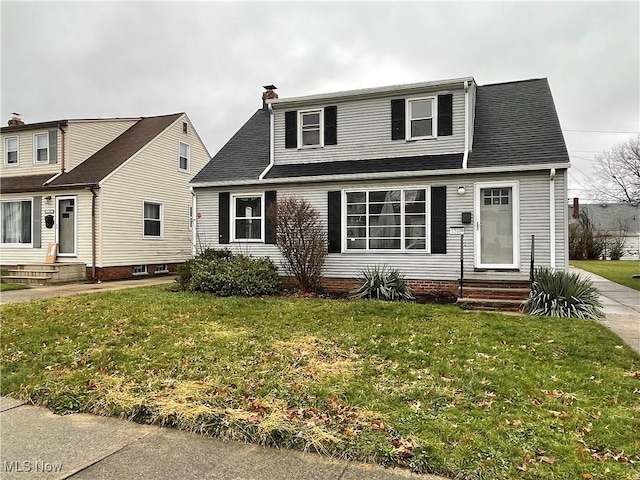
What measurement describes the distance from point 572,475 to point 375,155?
1019cm

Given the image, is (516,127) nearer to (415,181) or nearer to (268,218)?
(415,181)

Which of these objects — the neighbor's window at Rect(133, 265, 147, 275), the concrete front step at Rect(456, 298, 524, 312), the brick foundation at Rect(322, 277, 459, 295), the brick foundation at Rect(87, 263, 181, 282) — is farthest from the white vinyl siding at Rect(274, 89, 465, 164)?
the neighbor's window at Rect(133, 265, 147, 275)

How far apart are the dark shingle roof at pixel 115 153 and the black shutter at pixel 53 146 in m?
0.99

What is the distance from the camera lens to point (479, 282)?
33.9 ft

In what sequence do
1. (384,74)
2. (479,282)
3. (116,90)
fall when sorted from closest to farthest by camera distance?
(479,282) < (384,74) < (116,90)

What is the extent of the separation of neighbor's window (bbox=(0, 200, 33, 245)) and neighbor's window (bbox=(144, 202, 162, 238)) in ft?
12.6

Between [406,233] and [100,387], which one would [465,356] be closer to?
[100,387]

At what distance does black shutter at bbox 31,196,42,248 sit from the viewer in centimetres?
1555

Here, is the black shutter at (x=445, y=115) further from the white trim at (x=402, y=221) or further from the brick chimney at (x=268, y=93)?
the brick chimney at (x=268, y=93)

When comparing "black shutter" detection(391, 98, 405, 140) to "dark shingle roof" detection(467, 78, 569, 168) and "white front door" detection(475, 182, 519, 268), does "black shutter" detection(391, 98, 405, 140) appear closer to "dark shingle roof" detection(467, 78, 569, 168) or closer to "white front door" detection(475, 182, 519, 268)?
"dark shingle roof" detection(467, 78, 569, 168)

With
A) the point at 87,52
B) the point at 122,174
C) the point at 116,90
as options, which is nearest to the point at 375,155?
the point at 122,174

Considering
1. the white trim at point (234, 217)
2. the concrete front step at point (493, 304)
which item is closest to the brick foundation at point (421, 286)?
the concrete front step at point (493, 304)

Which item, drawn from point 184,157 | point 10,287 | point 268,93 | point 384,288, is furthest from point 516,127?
point 10,287

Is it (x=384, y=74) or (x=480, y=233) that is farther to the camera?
(x=384, y=74)
